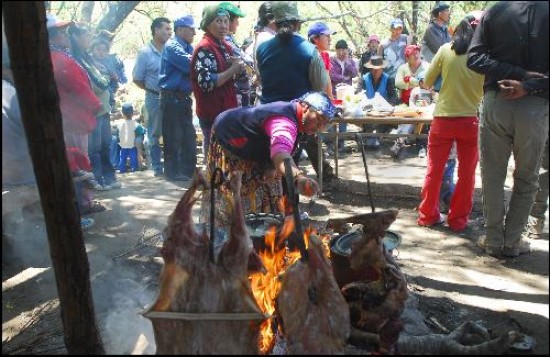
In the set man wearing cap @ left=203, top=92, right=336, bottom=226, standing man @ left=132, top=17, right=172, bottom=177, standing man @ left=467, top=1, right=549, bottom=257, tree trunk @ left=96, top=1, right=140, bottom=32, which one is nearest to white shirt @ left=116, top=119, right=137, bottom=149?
standing man @ left=132, top=17, right=172, bottom=177

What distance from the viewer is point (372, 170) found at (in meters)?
7.70

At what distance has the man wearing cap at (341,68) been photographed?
30.9 feet

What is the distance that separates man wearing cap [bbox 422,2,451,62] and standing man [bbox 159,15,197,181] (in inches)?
177

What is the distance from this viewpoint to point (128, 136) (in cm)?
897

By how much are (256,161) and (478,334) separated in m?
2.09

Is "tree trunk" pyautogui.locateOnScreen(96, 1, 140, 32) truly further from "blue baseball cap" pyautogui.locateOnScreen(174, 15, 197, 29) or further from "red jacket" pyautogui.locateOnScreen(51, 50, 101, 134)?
"red jacket" pyautogui.locateOnScreen(51, 50, 101, 134)

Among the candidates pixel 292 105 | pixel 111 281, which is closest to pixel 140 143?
pixel 111 281

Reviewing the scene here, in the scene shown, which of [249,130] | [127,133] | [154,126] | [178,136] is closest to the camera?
[249,130]

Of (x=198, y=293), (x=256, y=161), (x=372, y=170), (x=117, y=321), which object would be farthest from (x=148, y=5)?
(x=198, y=293)

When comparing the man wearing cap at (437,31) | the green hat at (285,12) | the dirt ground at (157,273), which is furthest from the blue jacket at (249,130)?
the man wearing cap at (437,31)

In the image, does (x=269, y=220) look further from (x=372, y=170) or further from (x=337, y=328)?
(x=372, y=170)

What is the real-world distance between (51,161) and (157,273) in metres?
2.20

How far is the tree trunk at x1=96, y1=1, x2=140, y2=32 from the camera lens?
22.3ft

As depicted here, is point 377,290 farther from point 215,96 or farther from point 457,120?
point 215,96
